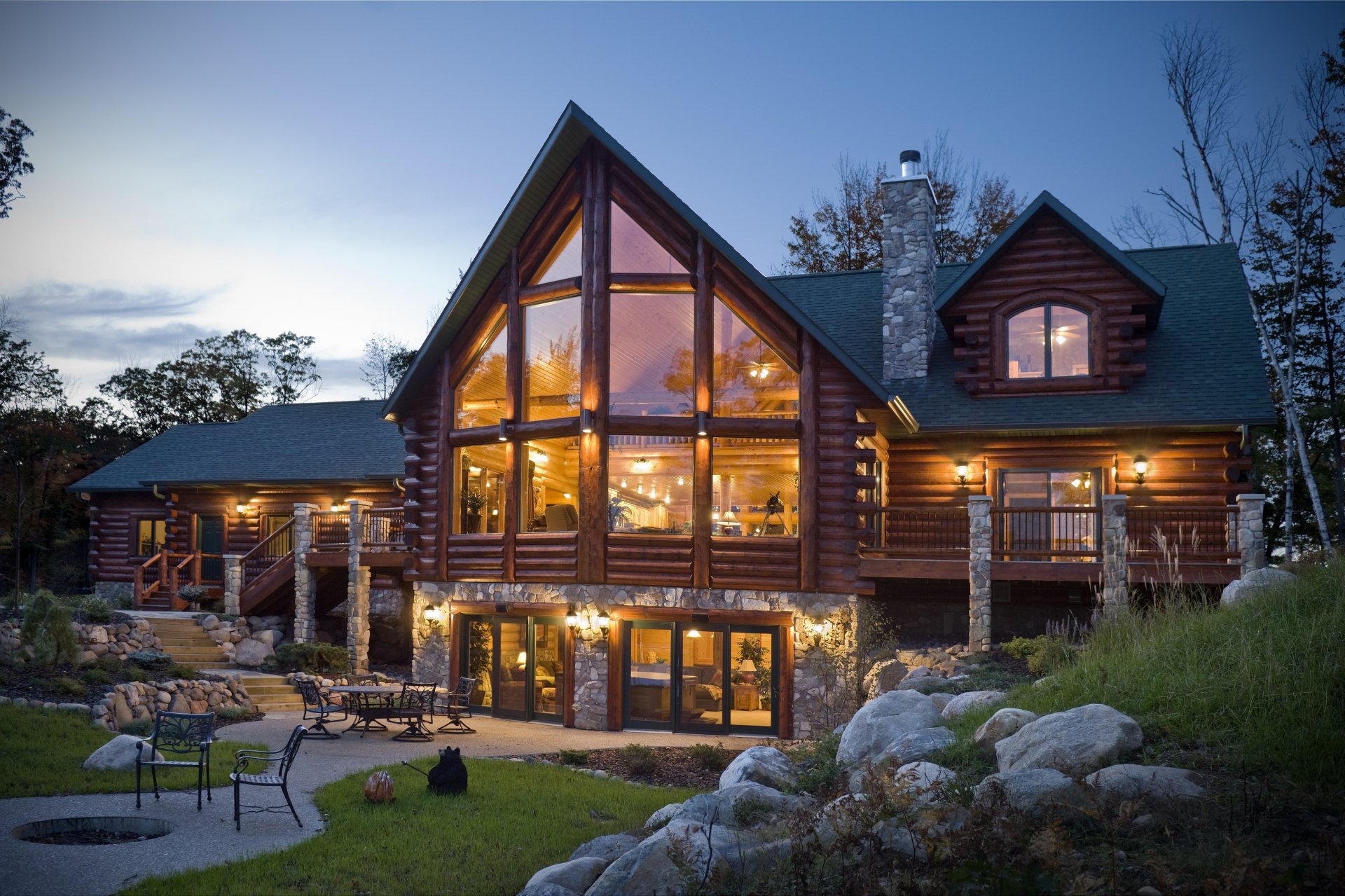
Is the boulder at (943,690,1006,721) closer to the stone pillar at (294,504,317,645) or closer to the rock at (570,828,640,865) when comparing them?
the rock at (570,828,640,865)

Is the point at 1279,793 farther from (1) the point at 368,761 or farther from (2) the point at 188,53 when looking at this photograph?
→ (2) the point at 188,53

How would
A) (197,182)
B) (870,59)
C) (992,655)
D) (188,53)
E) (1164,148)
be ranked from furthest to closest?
1. (870,59)
2. (1164,148)
3. (197,182)
4. (188,53)
5. (992,655)

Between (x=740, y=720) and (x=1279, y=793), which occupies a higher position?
(x=1279, y=793)

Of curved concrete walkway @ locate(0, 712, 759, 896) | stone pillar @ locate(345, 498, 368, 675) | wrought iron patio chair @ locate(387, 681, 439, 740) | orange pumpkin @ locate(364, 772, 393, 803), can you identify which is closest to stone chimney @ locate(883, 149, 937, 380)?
curved concrete walkway @ locate(0, 712, 759, 896)

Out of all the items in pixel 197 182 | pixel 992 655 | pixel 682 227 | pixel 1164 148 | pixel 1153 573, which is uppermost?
pixel 1164 148

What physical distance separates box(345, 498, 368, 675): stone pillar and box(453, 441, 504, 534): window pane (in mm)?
4138

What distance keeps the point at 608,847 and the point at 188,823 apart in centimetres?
429

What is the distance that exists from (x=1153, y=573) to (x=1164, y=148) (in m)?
14.5

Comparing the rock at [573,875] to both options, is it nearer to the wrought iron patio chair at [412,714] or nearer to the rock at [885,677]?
the rock at [885,677]

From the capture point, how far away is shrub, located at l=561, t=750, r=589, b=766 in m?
14.2

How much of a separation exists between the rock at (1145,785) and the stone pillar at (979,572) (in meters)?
10.1

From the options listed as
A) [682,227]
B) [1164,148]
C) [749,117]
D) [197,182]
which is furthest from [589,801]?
[749,117]

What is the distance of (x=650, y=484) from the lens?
18203 millimetres

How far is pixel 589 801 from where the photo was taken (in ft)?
38.4
